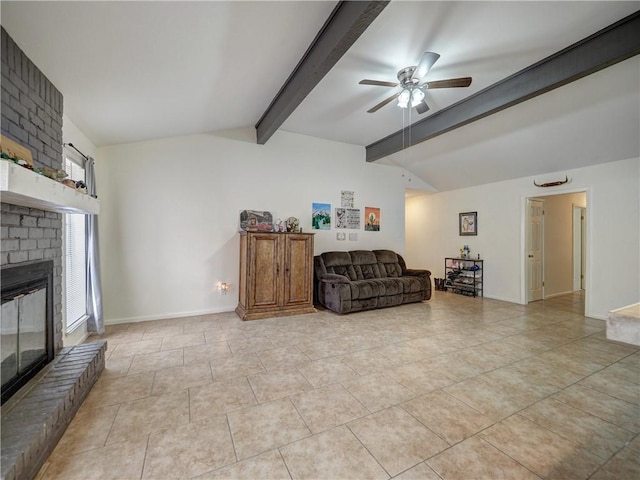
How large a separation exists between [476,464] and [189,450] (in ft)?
5.57

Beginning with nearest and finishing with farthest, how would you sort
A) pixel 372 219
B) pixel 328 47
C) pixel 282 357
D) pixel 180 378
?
pixel 328 47, pixel 180 378, pixel 282 357, pixel 372 219

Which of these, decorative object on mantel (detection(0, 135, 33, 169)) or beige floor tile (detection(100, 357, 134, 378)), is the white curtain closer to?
beige floor tile (detection(100, 357, 134, 378))

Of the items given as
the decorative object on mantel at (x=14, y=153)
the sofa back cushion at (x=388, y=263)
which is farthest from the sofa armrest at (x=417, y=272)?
the decorative object on mantel at (x=14, y=153)

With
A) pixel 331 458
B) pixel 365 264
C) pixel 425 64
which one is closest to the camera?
pixel 331 458

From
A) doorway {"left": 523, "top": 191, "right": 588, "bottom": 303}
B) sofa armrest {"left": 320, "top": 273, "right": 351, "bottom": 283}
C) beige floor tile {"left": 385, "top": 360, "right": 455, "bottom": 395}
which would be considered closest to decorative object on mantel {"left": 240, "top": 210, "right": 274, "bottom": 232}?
sofa armrest {"left": 320, "top": 273, "right": 351, "bottom": 283}

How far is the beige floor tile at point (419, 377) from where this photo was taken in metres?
2.36

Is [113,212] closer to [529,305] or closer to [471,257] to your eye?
[471,257]

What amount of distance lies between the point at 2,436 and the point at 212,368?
4.64 feet

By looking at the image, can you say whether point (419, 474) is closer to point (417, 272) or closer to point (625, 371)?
point (625, 371)

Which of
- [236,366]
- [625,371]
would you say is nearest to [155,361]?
[236,366]

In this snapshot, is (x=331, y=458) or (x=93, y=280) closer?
(x=331, y=458)

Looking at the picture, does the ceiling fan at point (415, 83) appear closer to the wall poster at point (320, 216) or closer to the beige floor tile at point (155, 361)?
the wall poster at point (320, 216)

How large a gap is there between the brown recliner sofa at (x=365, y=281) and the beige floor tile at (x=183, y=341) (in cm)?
216

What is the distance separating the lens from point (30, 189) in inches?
60.7
